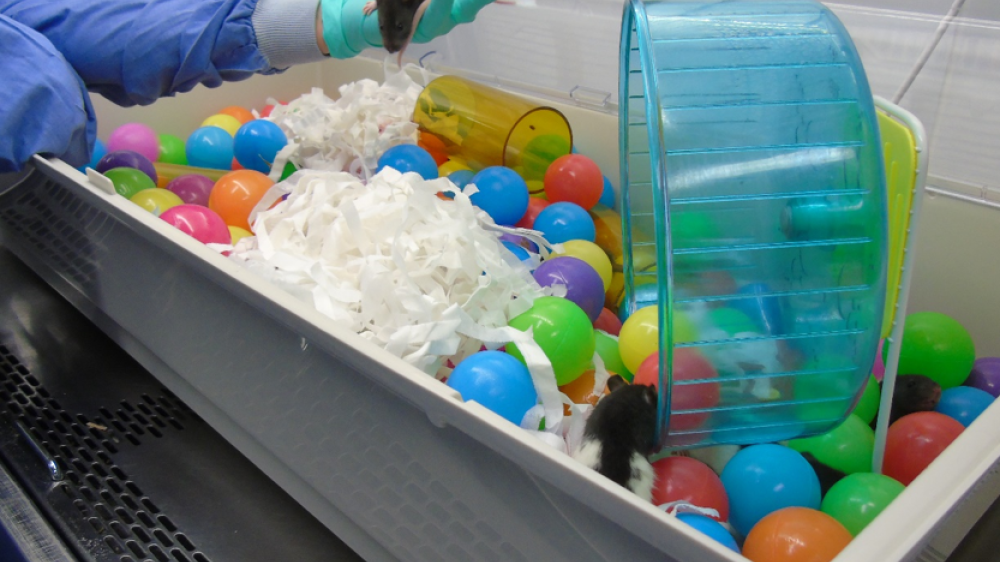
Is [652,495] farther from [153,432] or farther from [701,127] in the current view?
[153,432]

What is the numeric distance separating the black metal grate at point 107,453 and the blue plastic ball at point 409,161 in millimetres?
594

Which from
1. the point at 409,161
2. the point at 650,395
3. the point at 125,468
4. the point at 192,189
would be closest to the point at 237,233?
the point at 192,189

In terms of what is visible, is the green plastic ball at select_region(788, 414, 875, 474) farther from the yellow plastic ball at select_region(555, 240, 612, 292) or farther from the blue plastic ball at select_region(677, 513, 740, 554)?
the yellow plastic ball at select_region(555, 240, 612, 292)

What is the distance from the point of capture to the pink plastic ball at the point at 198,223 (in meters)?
1.13

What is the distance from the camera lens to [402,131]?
62.7 inches

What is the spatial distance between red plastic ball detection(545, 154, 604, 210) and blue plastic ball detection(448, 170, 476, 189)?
6.3 inches

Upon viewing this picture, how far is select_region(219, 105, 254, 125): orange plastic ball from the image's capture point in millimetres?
1895

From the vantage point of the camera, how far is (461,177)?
1.45 meters

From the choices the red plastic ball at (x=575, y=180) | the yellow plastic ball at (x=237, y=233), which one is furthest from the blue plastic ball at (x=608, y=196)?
the yellow plastic ball at (x=237, y=233)

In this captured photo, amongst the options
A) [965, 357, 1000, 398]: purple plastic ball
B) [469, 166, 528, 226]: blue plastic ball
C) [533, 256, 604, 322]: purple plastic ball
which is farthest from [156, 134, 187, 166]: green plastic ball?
[965, 357, 1000, 398]: purple plastic ball

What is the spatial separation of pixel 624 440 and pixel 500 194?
646 millimetres

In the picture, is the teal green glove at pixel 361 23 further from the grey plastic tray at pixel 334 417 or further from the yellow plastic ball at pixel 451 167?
the grey plastic tray at pixel 334 417

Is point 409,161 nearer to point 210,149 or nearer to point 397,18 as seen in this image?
point 397,18

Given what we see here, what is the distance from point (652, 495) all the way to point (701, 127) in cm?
39
